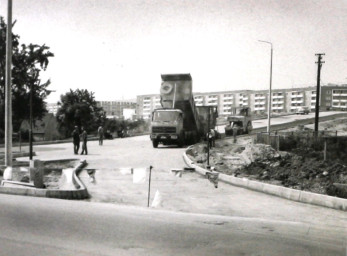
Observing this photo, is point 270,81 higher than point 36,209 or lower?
higher

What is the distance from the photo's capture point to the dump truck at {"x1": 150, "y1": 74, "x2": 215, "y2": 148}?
27.6 meters

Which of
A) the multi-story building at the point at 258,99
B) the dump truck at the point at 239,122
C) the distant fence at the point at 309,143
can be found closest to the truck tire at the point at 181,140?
the distant fence at the point at 309,143

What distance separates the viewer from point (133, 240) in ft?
21.2

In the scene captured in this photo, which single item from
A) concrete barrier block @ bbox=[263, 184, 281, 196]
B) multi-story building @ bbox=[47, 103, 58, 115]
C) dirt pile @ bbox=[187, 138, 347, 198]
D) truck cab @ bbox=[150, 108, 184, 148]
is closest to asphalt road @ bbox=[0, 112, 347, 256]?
concrete barrier block @ bbox=[263, 184, 281, 196]

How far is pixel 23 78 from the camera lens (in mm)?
28938

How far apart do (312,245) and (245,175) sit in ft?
32.2

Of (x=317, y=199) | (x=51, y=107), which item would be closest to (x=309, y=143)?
(x=317, y=199)

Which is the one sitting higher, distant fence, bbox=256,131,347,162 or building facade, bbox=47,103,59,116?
building facade, bbox=47,103,59,116

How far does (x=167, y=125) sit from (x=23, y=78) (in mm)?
10624

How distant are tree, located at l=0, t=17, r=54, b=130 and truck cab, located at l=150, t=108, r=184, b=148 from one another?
8389 mm

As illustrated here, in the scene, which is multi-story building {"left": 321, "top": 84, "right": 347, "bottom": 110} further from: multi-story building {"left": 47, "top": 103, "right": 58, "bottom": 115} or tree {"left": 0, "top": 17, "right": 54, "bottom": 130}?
tree {"left": 0, "top": 17, "right": 54, "bottom": 130}

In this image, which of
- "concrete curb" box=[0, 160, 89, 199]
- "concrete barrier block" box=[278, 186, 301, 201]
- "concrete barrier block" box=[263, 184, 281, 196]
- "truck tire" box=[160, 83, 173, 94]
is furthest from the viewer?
"truck tire" box=[160, 83, 173, 94]

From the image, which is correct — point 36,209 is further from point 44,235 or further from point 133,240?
point 133,240

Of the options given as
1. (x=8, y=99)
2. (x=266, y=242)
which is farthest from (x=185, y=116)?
(x=266, y=242)
